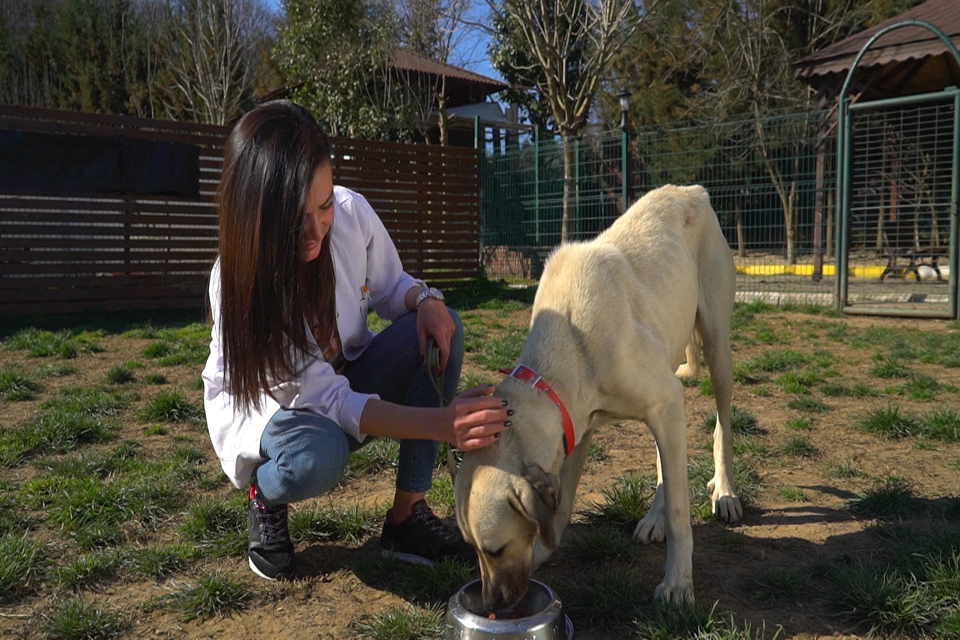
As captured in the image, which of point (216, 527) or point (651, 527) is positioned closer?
point (651, 527)

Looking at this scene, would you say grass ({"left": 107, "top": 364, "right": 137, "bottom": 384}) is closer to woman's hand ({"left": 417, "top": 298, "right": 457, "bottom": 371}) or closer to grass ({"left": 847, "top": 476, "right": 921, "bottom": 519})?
woman's hand ({"left": 417, "top": 298, "right": 457, "bottom": 371})

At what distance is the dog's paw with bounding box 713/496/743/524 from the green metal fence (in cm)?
778

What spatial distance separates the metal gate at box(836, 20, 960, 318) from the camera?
893cm

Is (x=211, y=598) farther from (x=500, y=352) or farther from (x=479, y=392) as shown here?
(x=500, y=352)

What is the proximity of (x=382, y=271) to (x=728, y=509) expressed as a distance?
1889 mm

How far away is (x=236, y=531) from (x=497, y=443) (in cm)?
154

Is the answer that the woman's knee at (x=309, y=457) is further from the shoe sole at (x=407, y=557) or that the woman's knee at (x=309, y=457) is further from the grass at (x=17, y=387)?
the grass at (x=17, y=387)

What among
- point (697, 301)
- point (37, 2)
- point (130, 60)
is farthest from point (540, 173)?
point (37, 2)

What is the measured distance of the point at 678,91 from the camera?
23.6 meters

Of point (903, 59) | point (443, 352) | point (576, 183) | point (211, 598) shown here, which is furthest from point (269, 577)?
point (903, 59)

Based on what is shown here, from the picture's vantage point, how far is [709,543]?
3.10m

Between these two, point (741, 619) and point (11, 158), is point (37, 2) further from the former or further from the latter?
point (741, 619)

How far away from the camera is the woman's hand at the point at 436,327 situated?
292cm

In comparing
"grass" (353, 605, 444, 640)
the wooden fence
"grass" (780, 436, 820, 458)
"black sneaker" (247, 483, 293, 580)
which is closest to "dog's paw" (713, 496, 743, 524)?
"grass" (780, 436, 820, 458)
